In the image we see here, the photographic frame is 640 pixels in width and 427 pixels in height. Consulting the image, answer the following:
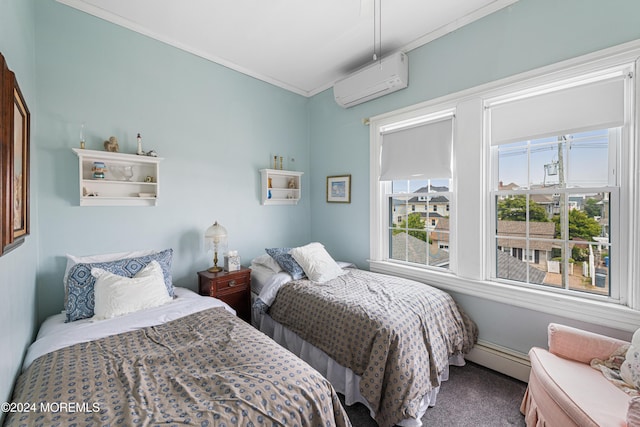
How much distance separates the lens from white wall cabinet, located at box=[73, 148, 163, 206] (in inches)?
85.9

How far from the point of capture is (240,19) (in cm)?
235

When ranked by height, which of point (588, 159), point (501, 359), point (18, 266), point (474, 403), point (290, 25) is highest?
point (290, 25)

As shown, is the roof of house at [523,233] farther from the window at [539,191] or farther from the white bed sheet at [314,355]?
the white bed sheet at [314,355]

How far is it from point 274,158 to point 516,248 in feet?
9.03

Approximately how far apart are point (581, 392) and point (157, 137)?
3535 millimetres

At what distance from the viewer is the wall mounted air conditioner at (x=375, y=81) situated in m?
2.66

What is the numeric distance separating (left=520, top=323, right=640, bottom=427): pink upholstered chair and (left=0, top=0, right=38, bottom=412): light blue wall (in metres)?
2.48

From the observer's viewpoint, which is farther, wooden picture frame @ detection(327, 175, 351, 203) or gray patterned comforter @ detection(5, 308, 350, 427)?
wooden picture frame @ detection(327, 175, 351, 203)

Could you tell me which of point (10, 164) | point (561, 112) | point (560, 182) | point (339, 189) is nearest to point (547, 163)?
point (560, 182)

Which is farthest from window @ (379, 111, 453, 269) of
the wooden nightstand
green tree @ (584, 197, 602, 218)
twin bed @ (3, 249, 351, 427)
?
twin bed @ (3, 249, 351, 427)

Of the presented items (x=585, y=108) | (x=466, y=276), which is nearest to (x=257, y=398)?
(x=466, y=276)

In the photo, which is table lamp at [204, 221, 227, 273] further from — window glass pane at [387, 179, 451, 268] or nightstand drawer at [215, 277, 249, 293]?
window glass pane at [387, 179, 451, 268]

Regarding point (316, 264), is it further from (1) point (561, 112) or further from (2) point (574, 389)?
(1) point (561, 112)

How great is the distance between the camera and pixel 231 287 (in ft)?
8.68
